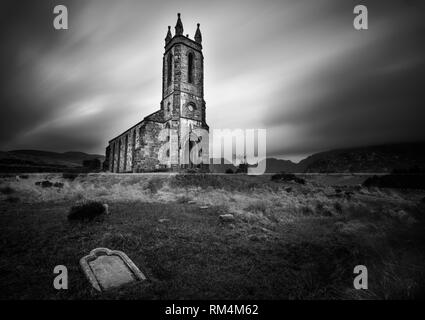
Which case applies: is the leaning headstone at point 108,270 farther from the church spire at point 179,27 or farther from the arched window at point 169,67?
the church spire at point 179,27

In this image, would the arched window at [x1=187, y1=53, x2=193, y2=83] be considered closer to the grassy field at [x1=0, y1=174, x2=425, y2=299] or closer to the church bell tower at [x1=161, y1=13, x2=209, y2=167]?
the church bell tower at [x1=161, y1=13, x2=209, y2=167]

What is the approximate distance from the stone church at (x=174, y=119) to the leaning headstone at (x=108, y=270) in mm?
18671

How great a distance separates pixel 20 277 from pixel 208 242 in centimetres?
391

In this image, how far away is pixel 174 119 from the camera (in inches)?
936

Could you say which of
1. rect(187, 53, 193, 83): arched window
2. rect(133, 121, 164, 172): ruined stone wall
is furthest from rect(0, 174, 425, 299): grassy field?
rect(187, 53, 193, 83): arched window

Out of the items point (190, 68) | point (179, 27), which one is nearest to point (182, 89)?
point (190, 68)

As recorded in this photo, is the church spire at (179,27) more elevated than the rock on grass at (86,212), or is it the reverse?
the church spire at (179,27)

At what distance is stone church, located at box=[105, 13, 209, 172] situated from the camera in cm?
2338

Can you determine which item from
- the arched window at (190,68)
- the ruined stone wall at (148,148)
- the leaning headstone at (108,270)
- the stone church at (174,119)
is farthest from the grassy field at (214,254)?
the arched window at (190,68)

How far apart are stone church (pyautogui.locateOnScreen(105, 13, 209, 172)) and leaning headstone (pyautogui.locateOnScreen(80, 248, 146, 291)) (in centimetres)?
1867

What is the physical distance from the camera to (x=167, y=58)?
87.9ft

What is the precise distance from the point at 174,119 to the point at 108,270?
2139 centimetres

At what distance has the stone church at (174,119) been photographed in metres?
23.4
